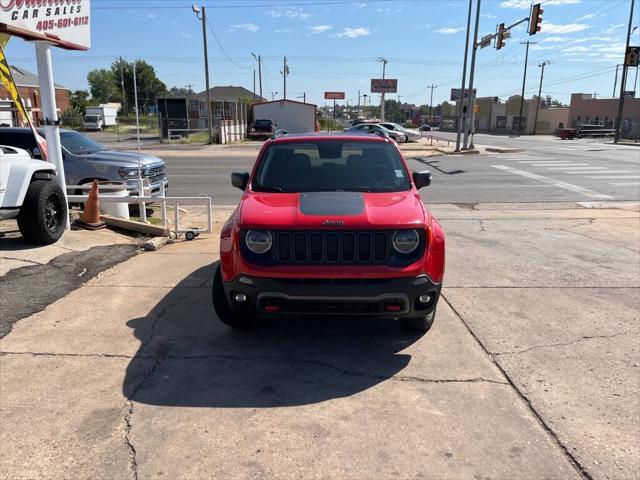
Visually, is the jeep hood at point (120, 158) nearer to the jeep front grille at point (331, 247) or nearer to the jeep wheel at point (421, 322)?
the jeep front grille at point (331, 247)

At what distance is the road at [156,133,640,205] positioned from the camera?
14781 mm

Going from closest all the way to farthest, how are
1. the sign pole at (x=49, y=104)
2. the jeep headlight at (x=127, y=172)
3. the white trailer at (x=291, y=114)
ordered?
1. the sign pole at (x=49, y=104)
2. the jeep headlight at (x=127, y=172)
3. the white trailer at (x=291, y=114)

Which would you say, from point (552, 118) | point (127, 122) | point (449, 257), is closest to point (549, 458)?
point (449, 257)

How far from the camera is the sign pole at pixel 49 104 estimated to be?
25.7ft

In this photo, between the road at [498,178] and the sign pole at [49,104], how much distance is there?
561 centimetres

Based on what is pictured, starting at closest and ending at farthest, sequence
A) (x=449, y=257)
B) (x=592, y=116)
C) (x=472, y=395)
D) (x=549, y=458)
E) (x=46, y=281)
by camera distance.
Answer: (x=549, y=458), (x=472, y=395), (x=46, y=281), (x=449, y=257), (x=592, y=116)

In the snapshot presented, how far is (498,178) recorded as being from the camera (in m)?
18.8

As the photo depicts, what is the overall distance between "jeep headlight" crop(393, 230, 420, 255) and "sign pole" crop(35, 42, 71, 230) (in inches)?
231

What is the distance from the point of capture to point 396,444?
3.02m

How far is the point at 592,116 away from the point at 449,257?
8059cm

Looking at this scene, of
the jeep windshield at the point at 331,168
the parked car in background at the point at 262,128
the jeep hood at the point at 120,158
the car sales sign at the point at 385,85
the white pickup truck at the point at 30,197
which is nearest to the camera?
the jeep windshield at the point at 331,168

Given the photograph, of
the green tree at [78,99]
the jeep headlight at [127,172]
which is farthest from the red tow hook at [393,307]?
the green tree at [78,99]

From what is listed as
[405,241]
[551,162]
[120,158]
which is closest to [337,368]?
[405,241]

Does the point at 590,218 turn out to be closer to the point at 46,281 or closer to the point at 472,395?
the point at 472,395
